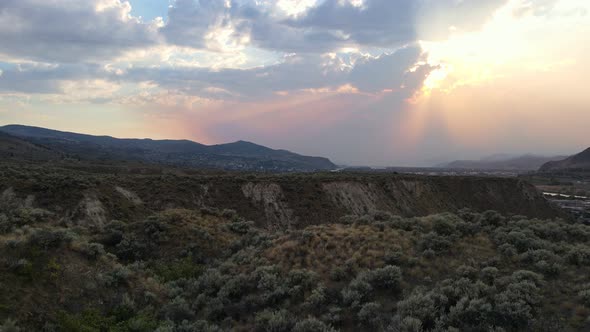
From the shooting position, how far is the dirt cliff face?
32906 mm

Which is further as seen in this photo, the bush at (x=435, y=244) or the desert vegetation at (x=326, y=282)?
the bush at (x=435, y=244)

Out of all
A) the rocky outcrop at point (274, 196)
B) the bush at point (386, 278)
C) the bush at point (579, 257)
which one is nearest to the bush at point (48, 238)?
the bush at point (386, 278)

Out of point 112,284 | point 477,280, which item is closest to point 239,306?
point 112,284

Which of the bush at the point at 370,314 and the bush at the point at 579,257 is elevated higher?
the bush at the point at 579,257

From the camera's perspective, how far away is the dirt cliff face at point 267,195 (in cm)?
3291

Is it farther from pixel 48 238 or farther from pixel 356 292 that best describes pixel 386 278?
pixel 48 238

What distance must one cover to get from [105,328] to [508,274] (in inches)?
503

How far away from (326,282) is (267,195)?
35.0 metres

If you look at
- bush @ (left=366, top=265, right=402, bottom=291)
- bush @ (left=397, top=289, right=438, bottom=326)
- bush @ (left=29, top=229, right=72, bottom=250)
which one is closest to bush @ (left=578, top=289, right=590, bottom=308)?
bush @ (left=397, top=289, right=438, bottom=326)

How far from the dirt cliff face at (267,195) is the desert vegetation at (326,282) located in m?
10.2

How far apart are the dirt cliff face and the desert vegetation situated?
33.5ft

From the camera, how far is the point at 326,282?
13.2 meters

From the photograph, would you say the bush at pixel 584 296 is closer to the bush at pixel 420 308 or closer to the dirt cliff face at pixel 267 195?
the bush at pixel 420 308

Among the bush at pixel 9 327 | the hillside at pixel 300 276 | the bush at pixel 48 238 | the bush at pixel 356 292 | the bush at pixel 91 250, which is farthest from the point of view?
the bush at pixel 91 250
